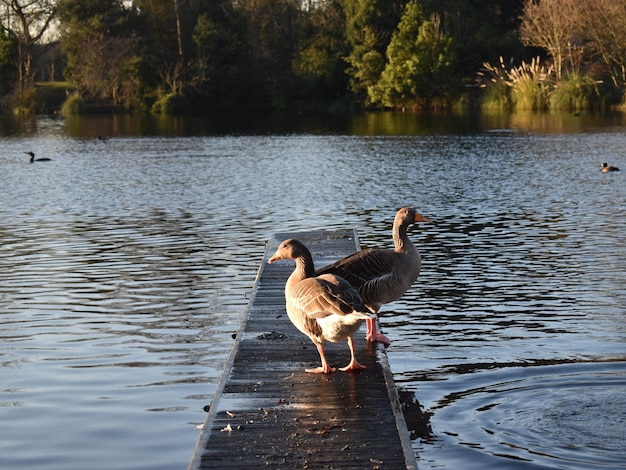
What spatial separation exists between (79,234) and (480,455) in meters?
16.2

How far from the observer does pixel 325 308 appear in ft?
31.6

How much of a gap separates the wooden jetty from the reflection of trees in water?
1.82 feet

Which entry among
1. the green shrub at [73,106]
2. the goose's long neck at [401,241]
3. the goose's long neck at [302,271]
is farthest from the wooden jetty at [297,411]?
the green shrub at [73,106]

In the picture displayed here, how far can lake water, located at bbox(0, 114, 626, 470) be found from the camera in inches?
395

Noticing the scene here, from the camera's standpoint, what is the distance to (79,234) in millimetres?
23703

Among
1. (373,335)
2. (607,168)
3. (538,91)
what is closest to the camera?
(373,335)

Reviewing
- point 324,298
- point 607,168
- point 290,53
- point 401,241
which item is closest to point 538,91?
point 290,53

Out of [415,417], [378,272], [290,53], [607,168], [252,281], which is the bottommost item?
[415,417]

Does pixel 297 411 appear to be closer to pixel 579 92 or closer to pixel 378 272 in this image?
pixel 378 272

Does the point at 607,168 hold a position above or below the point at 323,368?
above

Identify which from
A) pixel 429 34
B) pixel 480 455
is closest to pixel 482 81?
pixel 429 34

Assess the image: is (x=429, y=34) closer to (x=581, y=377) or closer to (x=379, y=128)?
(x=379, y=128)

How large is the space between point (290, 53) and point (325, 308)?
92.0 metres

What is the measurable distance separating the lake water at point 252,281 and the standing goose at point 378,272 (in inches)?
46.0
